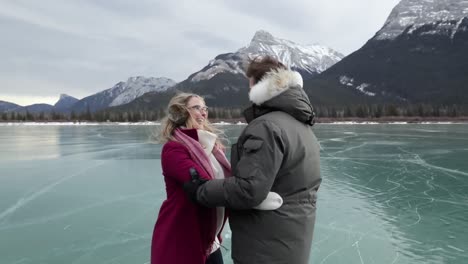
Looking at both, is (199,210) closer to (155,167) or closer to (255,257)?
(255,257)

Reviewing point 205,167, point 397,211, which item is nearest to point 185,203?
point 205,167

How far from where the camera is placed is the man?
6.20 ft

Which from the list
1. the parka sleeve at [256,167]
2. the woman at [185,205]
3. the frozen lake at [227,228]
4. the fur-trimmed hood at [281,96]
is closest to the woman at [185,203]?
the woman at [185,205]

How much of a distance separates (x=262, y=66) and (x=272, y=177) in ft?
2.31

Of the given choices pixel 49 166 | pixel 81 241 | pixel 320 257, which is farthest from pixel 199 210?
pixel 49 166

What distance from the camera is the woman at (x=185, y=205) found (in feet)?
7.43

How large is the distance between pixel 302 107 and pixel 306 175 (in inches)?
15.4

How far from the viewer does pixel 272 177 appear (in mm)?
1899

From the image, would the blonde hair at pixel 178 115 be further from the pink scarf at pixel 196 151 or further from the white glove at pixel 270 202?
the white glove at pixel 270 202

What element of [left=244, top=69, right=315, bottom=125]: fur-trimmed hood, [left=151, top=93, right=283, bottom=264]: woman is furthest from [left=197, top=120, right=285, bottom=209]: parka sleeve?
[left=151, top=93, right=283, bottom=264]: woman

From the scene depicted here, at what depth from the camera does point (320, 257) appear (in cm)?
520

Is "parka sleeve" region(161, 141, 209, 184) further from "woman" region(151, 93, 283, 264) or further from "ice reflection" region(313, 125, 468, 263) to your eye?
"ice reflection" region(313, 125, 468, 263)

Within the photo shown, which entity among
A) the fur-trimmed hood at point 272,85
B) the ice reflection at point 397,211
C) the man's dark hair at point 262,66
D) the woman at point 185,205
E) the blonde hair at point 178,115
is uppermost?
the man's dark hair at point 262,66

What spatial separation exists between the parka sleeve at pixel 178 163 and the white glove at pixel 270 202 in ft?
1.37
